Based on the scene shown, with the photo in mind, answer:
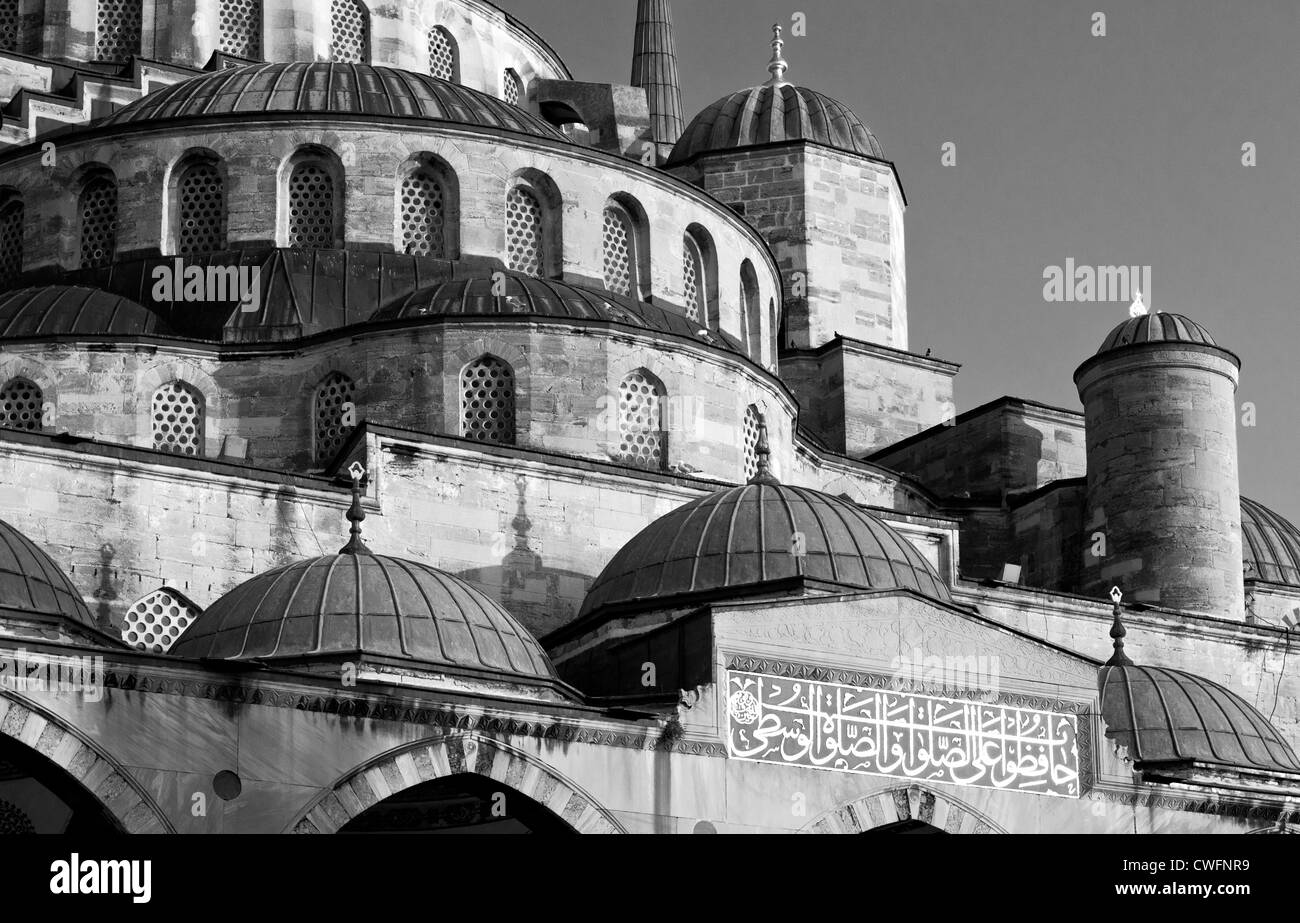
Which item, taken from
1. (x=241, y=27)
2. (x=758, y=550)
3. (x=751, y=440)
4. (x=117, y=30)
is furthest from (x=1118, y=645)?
(x=117, y=30)

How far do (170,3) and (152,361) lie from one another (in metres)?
11.0

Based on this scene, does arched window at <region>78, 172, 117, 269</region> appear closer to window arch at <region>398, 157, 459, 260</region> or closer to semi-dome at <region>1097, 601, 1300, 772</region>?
window arch at <region>398, 157, 459, 260</region>

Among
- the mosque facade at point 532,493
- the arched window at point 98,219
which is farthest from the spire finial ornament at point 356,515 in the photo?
the arched window at point 98,219

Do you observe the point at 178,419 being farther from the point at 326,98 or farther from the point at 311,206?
the point at 326,98

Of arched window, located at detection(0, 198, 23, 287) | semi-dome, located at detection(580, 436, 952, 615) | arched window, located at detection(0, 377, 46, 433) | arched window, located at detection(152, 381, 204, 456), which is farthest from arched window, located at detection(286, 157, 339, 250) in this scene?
semi-dome, located at detection(580, 436, 952, 615)

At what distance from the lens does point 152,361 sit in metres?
31.2

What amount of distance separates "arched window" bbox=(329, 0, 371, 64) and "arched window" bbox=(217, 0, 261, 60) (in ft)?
3.53

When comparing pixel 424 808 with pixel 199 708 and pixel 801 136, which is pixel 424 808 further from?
pixel 801 136

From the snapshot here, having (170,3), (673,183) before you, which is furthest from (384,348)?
(170,3)

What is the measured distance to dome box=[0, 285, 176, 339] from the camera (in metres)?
31.4

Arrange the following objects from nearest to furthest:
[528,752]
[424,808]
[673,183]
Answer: [528,752]
[424,808]
[673,183]

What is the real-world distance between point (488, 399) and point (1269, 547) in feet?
41.3

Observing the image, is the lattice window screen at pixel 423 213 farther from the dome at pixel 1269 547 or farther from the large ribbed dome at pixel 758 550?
Result: the dome at pixel 1269 547

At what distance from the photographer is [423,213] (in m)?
33.8
